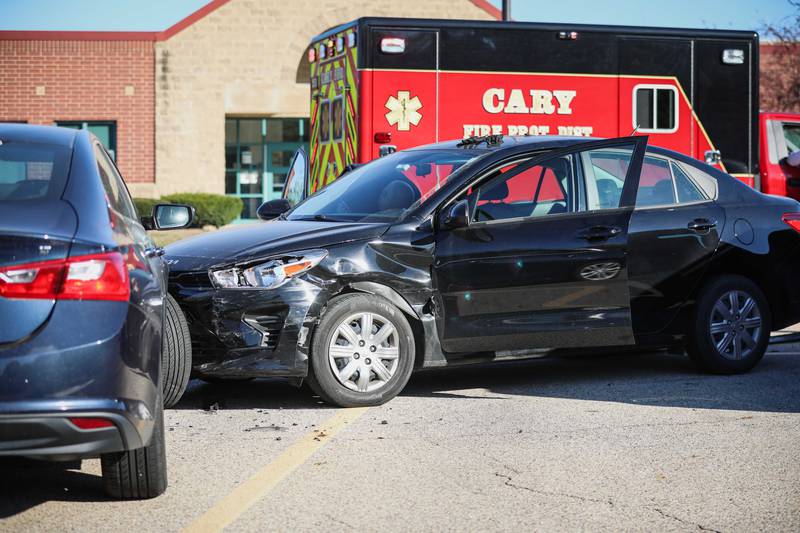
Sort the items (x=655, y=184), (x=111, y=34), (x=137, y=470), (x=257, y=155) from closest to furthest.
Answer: (x=137, y=470) → (x=655, y=184) → (x=111, y=34) → (x=257, y=155)

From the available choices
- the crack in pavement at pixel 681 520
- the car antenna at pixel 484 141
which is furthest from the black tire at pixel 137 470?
the car antenna at pixel 484 141

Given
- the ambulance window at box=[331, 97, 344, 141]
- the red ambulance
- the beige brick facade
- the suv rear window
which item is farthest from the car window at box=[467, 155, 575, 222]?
the beige brick facade

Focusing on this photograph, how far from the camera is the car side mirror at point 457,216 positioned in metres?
7.19

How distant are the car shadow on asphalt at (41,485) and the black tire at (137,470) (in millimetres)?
126

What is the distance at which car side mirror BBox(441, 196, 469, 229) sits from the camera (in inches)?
283

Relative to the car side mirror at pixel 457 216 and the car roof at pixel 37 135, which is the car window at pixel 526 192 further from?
the car roof at pixel 37 135

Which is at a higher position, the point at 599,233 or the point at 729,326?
the point at 599,233

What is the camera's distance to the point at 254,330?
6.69 m

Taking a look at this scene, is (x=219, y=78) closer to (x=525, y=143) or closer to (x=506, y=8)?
(x=506, y=8)

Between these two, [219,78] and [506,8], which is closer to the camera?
[506,8]

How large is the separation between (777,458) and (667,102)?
321 inches

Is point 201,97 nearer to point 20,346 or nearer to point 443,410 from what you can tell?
point 443,410

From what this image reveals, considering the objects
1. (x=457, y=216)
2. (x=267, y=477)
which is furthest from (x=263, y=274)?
(x=267, y=477)

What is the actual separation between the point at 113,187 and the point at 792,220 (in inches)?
208
